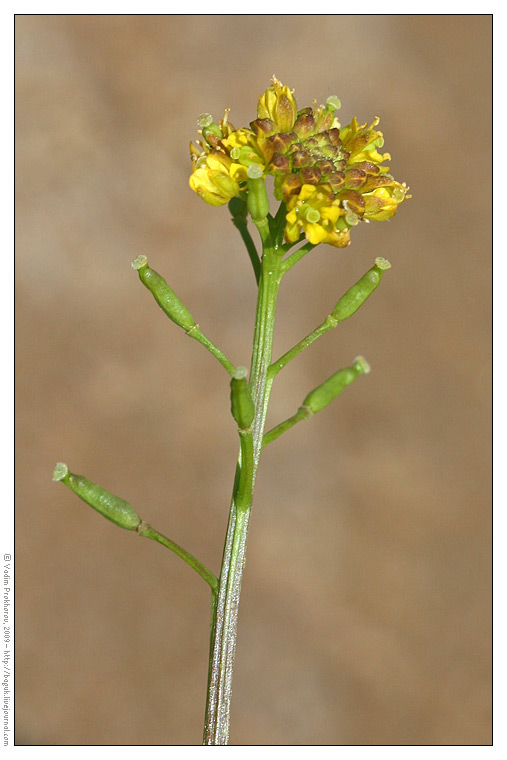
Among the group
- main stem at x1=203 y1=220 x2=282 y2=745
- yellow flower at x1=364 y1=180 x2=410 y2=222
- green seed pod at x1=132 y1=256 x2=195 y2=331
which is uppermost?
yellow flower at x1=364 y1=180 x2=410 y2=222

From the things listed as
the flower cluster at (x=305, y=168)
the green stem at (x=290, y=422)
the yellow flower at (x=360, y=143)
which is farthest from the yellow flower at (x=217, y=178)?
the green stem at (x=290, y=422)

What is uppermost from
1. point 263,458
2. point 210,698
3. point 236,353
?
point 236,353

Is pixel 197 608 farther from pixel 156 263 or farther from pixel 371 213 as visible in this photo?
pixel 371 213

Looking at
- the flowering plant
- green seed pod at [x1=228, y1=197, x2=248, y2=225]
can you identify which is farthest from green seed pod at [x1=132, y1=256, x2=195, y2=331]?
green seed pod at [x1=228, y1=197, x2=248, y2=225]

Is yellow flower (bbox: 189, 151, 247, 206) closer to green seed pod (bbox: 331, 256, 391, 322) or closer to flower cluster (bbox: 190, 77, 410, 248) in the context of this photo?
flower cluster (bbox: 190, 77, 410, 248)

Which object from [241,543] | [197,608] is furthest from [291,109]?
[197,608]

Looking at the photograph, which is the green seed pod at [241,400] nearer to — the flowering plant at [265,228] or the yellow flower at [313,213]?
the flowering plant at [265,228]
